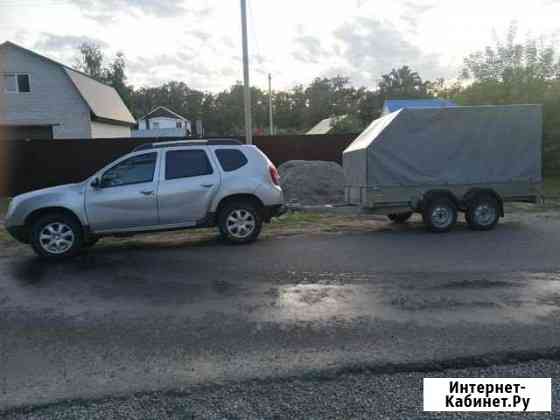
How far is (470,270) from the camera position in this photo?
6.57 meters

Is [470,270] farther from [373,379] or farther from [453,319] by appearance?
[373,379]

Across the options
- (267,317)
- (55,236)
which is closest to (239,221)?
(55,236)

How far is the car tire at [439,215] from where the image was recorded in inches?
381

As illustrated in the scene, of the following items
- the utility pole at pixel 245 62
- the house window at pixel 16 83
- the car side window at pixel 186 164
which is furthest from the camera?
the house window at pixel 16 83

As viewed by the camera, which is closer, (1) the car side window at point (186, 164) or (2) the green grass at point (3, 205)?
(1) the car side window at point (186, 164)

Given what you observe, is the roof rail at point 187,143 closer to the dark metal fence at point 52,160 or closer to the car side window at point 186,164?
the car side window at point 186,164

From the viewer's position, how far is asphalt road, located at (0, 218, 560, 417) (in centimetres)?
359

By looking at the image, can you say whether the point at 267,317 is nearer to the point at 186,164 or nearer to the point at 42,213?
the point at 186,164

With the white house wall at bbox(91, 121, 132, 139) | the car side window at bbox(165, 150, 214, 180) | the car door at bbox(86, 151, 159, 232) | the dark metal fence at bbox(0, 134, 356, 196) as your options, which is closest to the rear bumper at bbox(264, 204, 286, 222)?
the car side window at bbox(165, 150, 214, 180)

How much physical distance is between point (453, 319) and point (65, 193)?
6.52m

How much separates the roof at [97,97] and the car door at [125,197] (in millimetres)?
23158

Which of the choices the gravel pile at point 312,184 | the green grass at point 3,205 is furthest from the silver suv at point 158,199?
the green grass at point 3,205

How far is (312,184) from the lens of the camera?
15.6 m

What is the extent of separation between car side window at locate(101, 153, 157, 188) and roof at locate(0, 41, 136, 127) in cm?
2311
